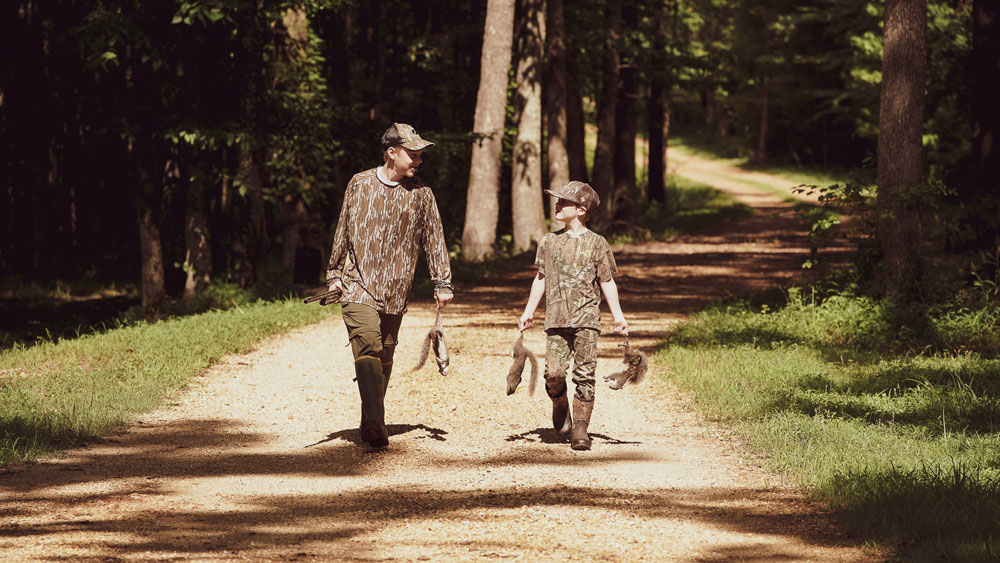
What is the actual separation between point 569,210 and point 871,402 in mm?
3633

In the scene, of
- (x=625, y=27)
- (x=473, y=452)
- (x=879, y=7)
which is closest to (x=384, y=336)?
(x=473, y=452)

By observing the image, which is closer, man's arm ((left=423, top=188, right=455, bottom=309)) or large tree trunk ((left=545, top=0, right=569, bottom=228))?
man's arm ((left=423, top=188, right=455, bottom=309))

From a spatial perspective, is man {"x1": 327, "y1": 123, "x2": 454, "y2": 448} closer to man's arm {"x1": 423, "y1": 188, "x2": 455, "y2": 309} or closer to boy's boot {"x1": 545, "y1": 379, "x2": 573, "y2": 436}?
man's arm {"x1": 423, "y1": 188, "x2": 455, "y2": 309}

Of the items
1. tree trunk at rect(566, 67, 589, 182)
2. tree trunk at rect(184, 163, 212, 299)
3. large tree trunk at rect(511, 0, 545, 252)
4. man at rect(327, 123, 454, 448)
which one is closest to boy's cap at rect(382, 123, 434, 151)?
man at rect(327, 123, 454, 448)

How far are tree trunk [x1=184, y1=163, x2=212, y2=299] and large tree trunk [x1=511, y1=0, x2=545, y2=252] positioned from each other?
8276 mm

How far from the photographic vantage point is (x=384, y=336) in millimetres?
8156

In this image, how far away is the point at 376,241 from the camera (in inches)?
312

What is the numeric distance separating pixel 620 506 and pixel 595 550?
0.92 m

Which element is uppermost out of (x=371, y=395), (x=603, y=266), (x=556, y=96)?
(x=556, y=96)

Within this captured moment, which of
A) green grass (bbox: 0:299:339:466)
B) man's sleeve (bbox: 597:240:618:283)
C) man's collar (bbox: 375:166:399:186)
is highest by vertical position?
man's collar (bbox: 375:166:399:186)

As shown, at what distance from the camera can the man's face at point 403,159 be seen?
25.9 ft

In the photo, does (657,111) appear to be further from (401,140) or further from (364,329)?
(364,329)

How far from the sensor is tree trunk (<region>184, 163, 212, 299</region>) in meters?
19.3

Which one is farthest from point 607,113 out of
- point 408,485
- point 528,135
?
point 408,485
